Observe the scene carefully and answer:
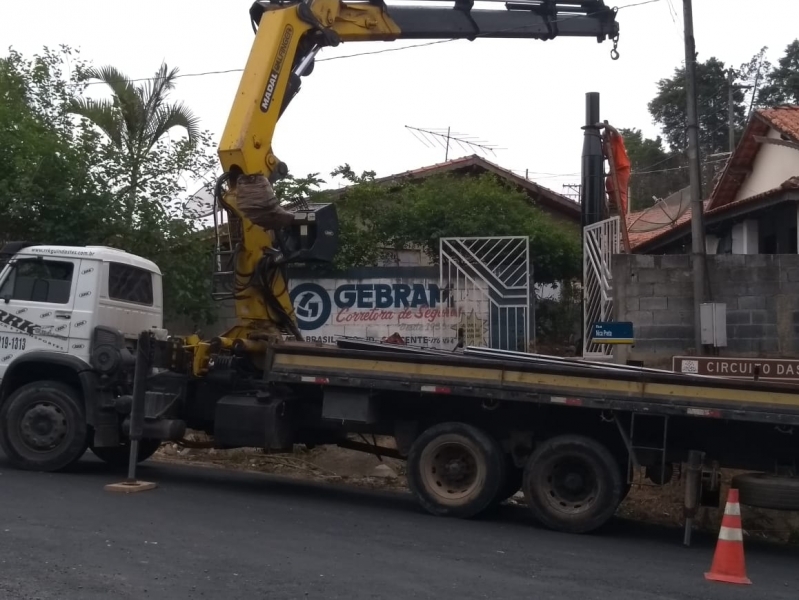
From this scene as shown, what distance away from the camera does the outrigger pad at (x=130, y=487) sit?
10586 mm

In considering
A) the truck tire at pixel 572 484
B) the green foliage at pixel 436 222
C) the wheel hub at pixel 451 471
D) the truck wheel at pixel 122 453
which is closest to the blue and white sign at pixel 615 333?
the truck tire at pixel 572 484

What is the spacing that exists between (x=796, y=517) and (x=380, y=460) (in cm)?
497

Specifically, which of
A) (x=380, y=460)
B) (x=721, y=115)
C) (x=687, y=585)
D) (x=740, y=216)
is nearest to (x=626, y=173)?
(x=740, y=216)

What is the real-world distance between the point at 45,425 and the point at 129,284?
1.87 metres

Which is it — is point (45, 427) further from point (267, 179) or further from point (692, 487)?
point (692, 487)

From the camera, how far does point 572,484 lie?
9.79 meters

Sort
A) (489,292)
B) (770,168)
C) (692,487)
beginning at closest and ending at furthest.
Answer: (692,487) → (489,292) → (770,168)

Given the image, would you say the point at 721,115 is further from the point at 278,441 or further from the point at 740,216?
the point at 278,441

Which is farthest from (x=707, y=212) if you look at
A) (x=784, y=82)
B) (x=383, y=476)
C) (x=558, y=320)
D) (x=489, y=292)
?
(x=784, y=82)

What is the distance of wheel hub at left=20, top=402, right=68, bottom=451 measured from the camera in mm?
11367

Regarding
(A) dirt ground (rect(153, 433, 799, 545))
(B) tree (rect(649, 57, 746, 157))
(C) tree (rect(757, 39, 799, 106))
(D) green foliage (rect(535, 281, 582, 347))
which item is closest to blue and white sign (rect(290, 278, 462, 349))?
(D) green foliage (rect(535, 281, 582, 347))

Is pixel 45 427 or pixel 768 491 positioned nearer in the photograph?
pixel 768 491

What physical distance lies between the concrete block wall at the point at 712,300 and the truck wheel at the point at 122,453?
6518 millimetres

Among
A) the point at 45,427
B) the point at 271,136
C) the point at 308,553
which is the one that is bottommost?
the point at 308,553
